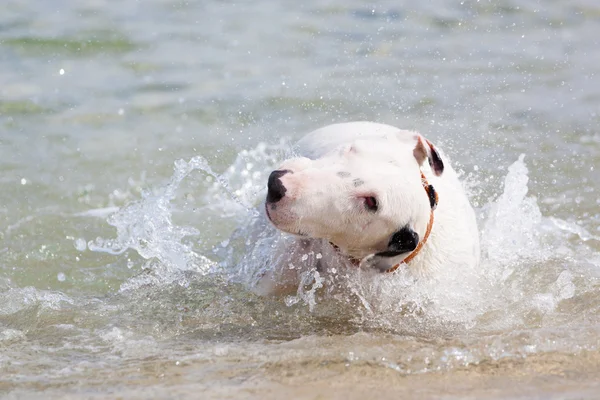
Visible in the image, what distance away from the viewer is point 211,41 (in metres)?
10.5

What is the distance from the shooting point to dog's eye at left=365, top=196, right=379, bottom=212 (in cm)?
394

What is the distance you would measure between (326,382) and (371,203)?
31.5 inches

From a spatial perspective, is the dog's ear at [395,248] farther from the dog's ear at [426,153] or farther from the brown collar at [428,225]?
the dog's ear at [426,153]

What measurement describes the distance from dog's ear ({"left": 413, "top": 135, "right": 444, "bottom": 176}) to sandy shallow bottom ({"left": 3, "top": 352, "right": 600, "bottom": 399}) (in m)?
1.04

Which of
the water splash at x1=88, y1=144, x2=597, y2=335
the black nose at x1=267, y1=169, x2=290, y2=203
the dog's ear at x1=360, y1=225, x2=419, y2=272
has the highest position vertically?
the black nose at x1=267, y1=169, x2=290, y2=203

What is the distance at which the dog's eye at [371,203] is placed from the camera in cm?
394

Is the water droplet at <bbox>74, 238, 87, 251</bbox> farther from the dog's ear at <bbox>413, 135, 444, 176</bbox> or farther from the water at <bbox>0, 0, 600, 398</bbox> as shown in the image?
the dog's ear at <bbox>413, 135, 444, 176</bbox>

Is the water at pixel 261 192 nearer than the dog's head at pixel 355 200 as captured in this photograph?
No

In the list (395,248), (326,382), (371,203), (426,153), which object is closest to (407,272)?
(395,248)

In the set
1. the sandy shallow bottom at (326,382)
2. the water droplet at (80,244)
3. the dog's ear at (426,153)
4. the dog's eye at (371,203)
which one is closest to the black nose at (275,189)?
the dog's eye at (371,203)

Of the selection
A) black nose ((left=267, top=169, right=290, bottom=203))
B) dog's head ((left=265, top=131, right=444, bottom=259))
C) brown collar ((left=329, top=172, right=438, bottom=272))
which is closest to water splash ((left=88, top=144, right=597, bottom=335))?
brown collar ((left=329, top=172, right=438, bottom=272))

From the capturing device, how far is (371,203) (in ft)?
13.0

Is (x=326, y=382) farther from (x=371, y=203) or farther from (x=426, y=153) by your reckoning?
(x=426, y=153)

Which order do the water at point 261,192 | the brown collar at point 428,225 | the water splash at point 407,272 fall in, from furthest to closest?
the water splash at point 407,272 < the brown collar at point 428,225 < the water at point 261,192
